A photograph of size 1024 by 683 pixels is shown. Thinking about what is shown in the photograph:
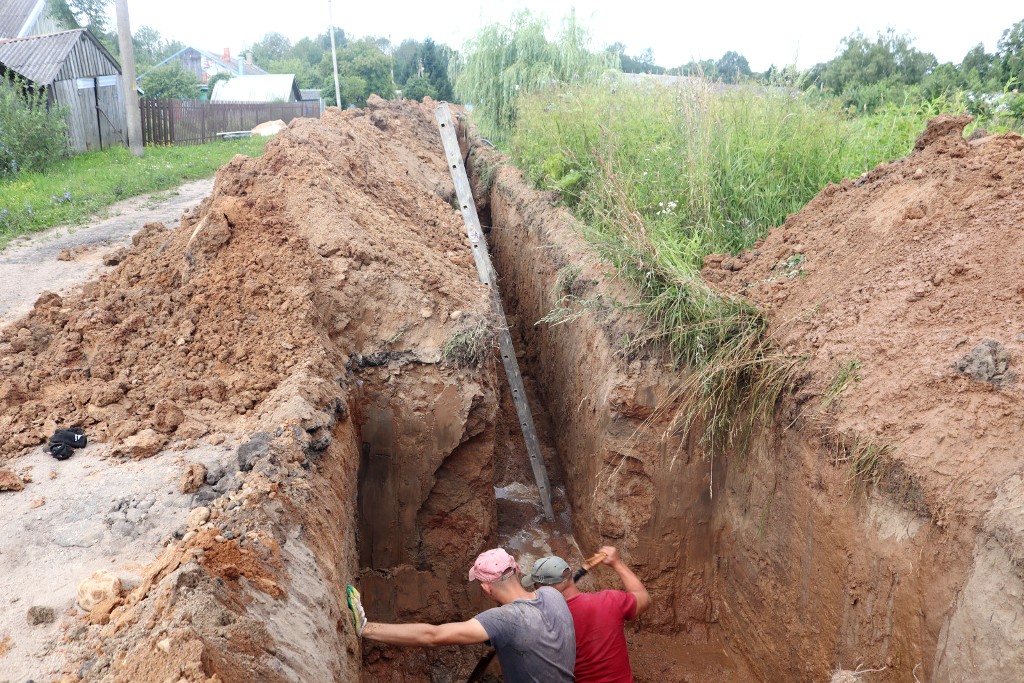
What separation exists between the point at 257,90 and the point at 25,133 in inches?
1155

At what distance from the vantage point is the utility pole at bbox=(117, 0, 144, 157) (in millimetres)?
14465

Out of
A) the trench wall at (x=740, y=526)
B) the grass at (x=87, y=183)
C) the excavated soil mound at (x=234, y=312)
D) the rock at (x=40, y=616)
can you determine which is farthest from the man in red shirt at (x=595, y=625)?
the grass at (x=87, y=183)

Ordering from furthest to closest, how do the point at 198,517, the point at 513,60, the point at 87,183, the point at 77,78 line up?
the point at 77,78 → the point at 87,183 → the point at 513,60 → the point at 198,517

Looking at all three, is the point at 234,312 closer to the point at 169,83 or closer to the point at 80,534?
the point at 80,534

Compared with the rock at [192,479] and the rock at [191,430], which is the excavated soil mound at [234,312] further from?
the rock at [192,479]

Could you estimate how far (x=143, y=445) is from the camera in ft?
11.2

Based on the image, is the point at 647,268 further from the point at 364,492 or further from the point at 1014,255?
the point at 364,492

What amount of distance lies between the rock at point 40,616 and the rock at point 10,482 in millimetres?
978

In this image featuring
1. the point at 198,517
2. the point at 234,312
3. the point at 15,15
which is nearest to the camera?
the point at 198,517

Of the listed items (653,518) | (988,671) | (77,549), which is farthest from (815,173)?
(77,549)

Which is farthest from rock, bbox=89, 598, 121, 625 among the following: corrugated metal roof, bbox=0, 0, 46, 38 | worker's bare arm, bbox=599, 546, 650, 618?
corrugated metal roof, bbox=0, 0, 46, 38

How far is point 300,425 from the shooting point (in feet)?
11.6

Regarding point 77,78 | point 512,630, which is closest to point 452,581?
point 512,630

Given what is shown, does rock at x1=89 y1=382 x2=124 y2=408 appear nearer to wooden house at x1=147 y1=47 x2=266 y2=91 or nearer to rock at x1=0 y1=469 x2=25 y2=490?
rock at x1=0 y1=469 x2=25 y2=490
